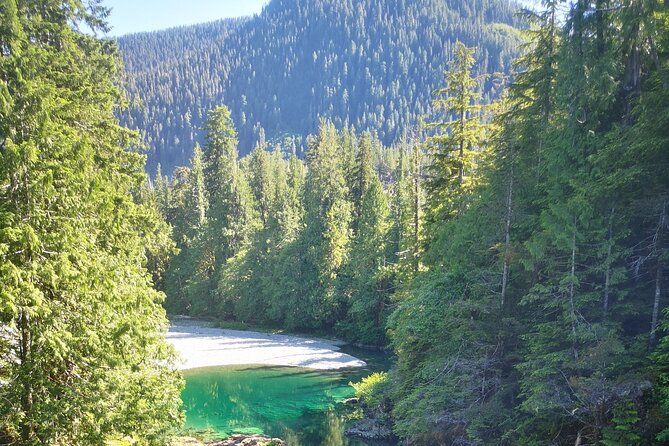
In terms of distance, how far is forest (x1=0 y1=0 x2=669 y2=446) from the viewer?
8750 mm

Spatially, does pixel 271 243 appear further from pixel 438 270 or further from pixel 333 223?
pixel 438 270

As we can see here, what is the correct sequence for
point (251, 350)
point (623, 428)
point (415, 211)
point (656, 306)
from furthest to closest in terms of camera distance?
point (251, 350), point (415, 211), point (656, 306), point (623, 428)

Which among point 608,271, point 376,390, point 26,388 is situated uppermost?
point 608,271

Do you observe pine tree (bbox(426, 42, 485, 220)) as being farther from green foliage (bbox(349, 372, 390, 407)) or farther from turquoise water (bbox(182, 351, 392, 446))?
turquoise water (bbox(182, 351, 392, 446))

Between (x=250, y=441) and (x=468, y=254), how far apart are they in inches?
448

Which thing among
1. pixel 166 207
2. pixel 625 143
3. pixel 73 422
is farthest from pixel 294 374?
pixel 166 207

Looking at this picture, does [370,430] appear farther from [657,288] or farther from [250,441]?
[657,288]

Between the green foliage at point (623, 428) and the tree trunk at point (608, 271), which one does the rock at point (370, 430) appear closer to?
the green foliage at point (623, 428)

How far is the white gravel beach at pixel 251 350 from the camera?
32.1m

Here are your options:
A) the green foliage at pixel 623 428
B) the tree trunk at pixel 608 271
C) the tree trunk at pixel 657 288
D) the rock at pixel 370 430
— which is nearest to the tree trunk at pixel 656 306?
the tree trunk at pixel 657 288

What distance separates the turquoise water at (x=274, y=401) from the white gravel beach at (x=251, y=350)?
1.14 metres

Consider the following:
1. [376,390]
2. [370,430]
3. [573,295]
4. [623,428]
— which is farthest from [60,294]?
[370,430]

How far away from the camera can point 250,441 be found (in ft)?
60.8

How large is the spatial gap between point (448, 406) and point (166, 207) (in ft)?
166
